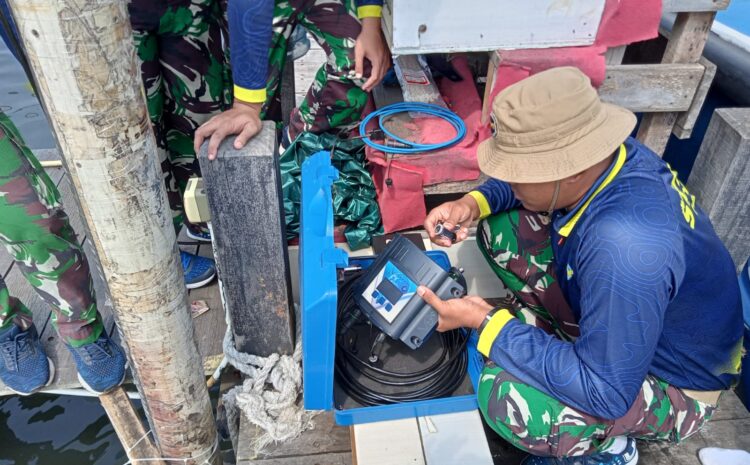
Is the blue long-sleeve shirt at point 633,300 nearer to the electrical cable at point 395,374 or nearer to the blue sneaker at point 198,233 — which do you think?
the electrical cable at point 395,374

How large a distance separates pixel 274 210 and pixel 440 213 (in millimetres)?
688

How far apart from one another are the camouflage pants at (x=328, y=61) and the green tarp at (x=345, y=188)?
0.11 metres

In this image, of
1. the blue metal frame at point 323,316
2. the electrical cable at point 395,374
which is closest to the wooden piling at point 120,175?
the blue metal frame at point 323,316

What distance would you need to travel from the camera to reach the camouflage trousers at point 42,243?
1.72m

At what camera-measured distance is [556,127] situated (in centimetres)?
138

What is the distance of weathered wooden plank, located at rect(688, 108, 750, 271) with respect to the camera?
2.19 metres

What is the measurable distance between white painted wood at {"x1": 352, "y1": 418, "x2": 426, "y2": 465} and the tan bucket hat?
875 millimetres

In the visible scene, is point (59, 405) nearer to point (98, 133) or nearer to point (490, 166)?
point (98, 133)

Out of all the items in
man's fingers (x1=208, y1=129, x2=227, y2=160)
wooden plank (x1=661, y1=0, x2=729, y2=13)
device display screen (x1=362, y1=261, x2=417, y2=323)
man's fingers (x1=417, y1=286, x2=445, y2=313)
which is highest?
wooden plank (x1=661, y1=0, x2=729, y2=13)

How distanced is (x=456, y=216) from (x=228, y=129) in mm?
891

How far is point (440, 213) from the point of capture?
2.08m

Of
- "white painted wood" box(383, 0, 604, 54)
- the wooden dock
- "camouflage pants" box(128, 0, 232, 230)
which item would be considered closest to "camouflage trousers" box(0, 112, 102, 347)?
the wooden dock

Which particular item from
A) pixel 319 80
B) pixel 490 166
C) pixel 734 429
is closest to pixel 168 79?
pixel 319 80

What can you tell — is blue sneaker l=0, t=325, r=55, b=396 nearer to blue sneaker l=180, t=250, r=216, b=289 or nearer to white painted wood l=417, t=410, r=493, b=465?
blue sneaker l=180, t=250, r=216, b=289
